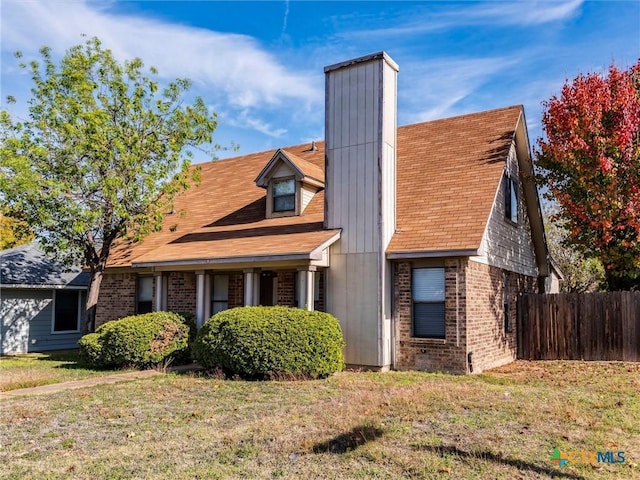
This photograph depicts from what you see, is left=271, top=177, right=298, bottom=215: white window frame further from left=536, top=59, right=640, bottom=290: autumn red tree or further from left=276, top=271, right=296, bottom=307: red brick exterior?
left=536, top=59, right=640, bottom=290: autumn red tree

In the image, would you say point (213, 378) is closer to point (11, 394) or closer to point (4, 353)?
point (11, 394)

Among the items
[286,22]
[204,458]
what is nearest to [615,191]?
[286,22]

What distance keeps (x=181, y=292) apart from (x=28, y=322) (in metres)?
6.74

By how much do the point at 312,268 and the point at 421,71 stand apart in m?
6.38

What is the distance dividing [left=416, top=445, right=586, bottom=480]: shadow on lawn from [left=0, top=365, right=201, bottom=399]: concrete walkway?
7.49 metres

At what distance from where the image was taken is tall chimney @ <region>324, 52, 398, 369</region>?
13.1 metres

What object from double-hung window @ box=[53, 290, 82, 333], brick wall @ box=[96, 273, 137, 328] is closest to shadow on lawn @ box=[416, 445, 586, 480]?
brick wall @ box=[96, 273, 137, 328]

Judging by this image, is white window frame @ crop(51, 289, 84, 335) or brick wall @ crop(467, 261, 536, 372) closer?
brick wall @ crop(467, 261, 536, 372)

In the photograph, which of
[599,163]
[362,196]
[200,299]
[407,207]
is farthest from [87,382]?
[599,163]

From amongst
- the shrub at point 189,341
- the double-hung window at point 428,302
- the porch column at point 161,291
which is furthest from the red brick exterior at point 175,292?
the double-hung window at point 428,302

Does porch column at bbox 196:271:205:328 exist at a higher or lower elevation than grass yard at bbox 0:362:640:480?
higher

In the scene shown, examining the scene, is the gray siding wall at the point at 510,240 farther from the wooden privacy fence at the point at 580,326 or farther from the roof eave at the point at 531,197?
the wooden privacy fence at the point at 580,326

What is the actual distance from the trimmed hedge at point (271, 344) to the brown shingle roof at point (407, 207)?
1.76 metres

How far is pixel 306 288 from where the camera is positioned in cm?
1309
